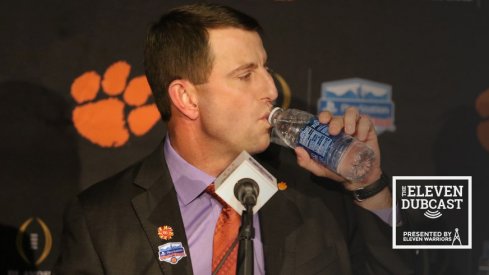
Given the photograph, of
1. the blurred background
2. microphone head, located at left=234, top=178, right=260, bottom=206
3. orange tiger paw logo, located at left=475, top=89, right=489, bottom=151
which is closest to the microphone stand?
microphone head, located at left=234, top=178, right=260, bottom=206

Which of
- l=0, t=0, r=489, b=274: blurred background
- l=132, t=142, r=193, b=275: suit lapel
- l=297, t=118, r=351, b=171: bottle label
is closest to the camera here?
l=297, t=118, r=351, b=171: bottle label

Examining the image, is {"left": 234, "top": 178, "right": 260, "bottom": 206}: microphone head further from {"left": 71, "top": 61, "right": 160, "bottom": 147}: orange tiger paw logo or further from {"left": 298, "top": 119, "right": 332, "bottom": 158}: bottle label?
{"left": 71, "top": 61, "right": 160, "bottom": 147}: orange tiger paw logo

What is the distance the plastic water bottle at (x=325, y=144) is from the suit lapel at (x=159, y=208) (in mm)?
385

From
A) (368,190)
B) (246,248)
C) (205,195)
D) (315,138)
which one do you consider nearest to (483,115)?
(368,190)

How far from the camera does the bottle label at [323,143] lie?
1830 millimetres

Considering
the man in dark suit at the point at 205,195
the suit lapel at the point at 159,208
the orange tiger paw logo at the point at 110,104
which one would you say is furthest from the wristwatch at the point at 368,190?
the orange tiger paw logo at the point at 110,104

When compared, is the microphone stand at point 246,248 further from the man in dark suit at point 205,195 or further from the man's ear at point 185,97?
the man's ear at point 185,97

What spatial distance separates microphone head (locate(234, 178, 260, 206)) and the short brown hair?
1.63 ft

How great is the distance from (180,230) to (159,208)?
0.10 meters

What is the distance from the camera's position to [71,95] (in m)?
2.42

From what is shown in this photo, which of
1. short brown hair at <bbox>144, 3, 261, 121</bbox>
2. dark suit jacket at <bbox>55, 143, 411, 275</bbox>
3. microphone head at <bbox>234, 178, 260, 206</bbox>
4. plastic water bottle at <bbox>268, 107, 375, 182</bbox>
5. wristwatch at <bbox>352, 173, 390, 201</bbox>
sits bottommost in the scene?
dark suit jacket at <bbox>55, 143, 411, 275</bbox>

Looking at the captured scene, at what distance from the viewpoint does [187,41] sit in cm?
204

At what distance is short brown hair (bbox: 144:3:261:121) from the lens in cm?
203

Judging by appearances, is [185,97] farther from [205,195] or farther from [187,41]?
[205,195]
